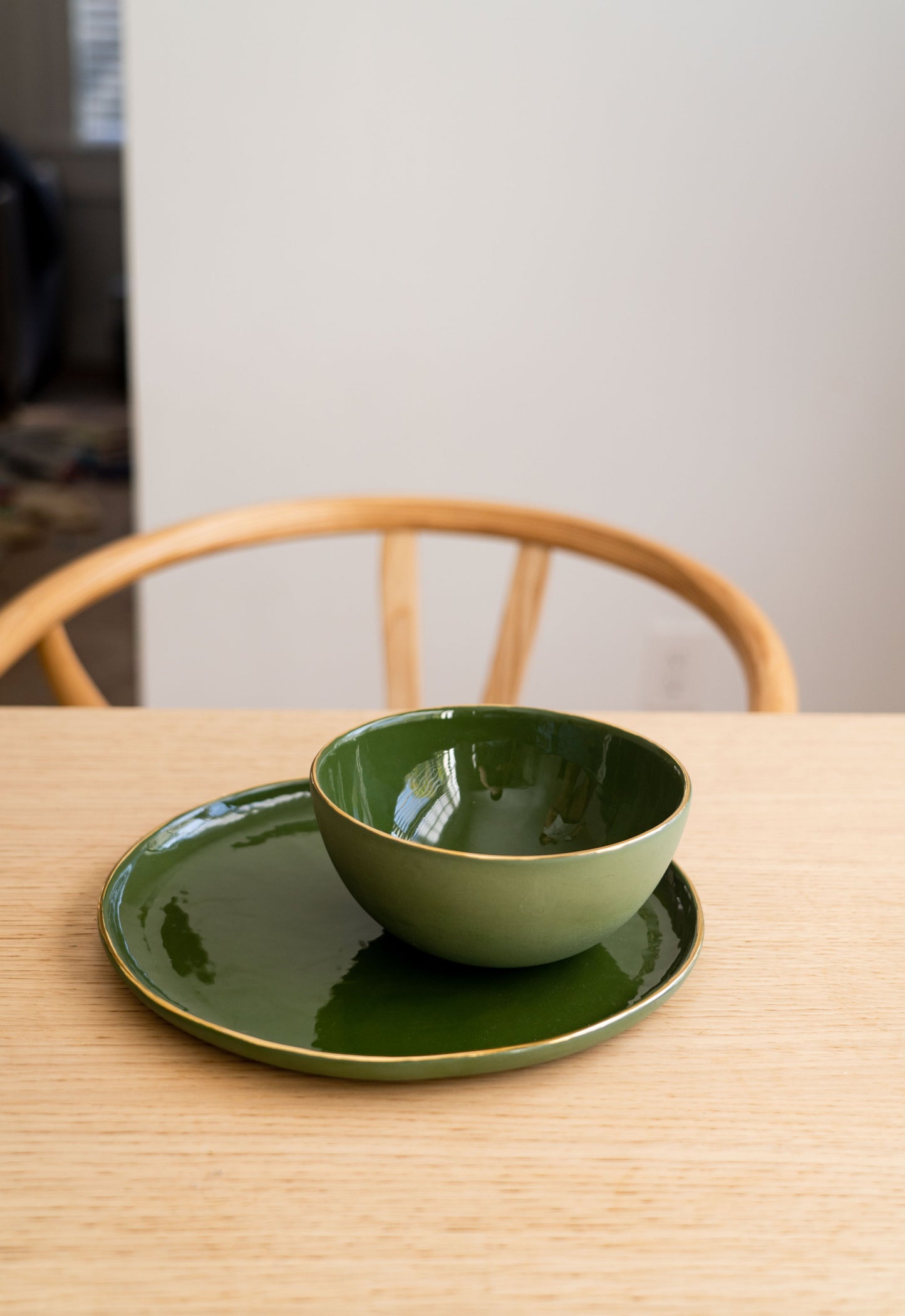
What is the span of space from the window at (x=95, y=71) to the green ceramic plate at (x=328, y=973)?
228 inches

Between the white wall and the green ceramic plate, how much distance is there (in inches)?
44.3

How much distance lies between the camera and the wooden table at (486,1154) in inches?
11.3

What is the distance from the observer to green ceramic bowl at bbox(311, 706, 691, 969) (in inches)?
14.4

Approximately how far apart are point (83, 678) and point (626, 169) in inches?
38.7

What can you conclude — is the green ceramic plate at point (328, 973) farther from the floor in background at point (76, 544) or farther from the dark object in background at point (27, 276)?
the dark object in background at point (27, 276)

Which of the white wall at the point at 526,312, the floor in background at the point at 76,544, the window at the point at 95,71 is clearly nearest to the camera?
the white wall at the point at 526,312

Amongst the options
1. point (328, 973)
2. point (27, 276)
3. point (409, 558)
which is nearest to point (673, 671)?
point (409, 558)

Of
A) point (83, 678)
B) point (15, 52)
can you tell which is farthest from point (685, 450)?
point (15, 52)

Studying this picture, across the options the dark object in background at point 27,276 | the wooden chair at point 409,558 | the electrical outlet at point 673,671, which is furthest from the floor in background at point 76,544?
the wooden chair at point 409,558

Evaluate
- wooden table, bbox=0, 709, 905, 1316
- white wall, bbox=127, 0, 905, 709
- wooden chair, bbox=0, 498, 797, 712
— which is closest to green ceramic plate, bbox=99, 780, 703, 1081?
wooden table, bbox=0, 709, 905, 1316

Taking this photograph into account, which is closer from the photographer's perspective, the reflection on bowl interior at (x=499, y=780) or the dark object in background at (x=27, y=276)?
the reflection on bowl interior at (x=499, y=780)

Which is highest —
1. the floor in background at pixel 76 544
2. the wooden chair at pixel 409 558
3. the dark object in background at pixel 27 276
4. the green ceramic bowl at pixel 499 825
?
the green ceramic bowl at pixel 499 825

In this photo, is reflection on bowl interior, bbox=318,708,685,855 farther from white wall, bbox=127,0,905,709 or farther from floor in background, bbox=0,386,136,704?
floor in background, bbox=0,386,136,704

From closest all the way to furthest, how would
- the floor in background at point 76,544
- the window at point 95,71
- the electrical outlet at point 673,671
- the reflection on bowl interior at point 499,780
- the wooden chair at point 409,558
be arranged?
the reflection on bowl interior at point 499,780 < the wooden chair at point 409,558 < the electrical outlet at point 673,671 < the floor in background at point 76,544 < the window at point 95,71
